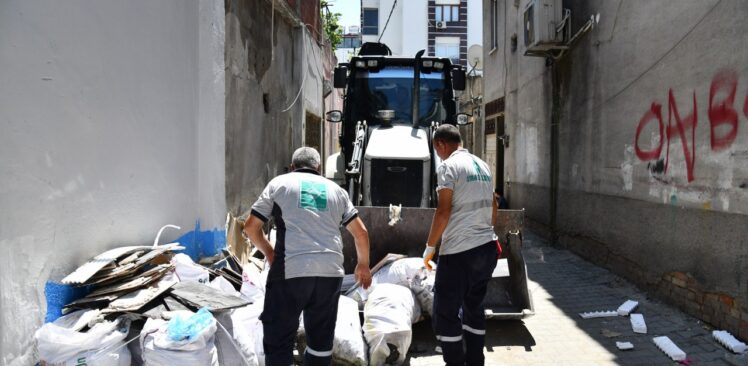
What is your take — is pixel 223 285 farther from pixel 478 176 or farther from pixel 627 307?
pixel 627 307

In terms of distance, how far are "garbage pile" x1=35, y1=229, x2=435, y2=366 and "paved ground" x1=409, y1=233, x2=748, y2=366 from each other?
440mm

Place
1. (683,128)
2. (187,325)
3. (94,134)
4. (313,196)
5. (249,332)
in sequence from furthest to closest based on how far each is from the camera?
1. (683,128)
2. (249,332)
3. (94,134)
4. (313,196)
5. (187,325)

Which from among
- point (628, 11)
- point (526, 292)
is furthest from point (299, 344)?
point (628, 11)

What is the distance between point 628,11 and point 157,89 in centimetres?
535

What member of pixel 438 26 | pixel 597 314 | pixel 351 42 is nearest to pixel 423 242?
pixel 597 314

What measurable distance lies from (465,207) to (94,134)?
8.17 feet

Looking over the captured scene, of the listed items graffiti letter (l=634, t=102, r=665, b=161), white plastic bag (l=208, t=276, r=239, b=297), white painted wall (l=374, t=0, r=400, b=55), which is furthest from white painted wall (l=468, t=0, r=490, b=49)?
white plastic bag (l=208, t=276, r=239, b=297)

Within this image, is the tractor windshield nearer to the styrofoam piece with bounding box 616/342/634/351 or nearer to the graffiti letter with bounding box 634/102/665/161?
the graffiti letter with bounding box 634/102/665/161

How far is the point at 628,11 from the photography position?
6.47 metres

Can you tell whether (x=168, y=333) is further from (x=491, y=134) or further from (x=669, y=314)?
(x=491, y=134)

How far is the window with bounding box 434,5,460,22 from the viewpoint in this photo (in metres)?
36.2

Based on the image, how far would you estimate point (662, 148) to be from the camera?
5.71 metres

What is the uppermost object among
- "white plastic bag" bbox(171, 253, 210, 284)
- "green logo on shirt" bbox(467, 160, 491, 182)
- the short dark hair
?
the short dark hair

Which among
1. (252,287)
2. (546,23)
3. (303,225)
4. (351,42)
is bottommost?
(252,287)
